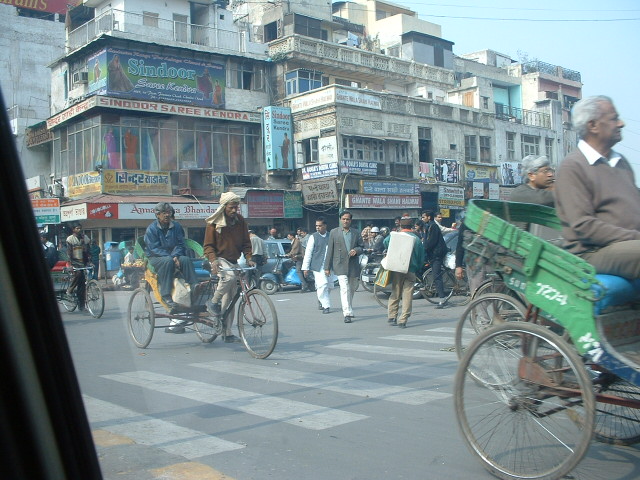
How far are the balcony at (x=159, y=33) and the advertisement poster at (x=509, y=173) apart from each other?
664 inches

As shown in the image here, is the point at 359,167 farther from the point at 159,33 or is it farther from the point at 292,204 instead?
the point at 159,33

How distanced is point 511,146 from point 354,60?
12393mm

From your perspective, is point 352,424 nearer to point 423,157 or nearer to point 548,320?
point 548,320

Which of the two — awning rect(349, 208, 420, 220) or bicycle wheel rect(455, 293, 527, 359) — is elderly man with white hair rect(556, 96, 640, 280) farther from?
awning rect(349, 208, 420, 220)

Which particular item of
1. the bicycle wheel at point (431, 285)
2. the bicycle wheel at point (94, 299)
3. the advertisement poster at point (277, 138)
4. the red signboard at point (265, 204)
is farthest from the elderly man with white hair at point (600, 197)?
the advertisement poster at point (277, 138)

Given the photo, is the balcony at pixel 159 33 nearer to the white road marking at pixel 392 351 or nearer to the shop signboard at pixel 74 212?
the shop signboard at pixel 74 212

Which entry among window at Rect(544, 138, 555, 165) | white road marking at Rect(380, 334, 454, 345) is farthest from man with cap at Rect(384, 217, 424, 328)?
window at Rect(544, 138, 555, 165)

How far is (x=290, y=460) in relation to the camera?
4258 mm

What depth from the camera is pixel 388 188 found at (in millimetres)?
34594

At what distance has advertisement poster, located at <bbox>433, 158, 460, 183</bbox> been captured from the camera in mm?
37625

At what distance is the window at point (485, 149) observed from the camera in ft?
135

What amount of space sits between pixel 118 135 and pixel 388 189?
1365 cm

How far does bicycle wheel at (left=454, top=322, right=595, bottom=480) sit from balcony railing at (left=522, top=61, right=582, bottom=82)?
168 ft

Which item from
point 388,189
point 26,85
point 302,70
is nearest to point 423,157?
point 388,189
